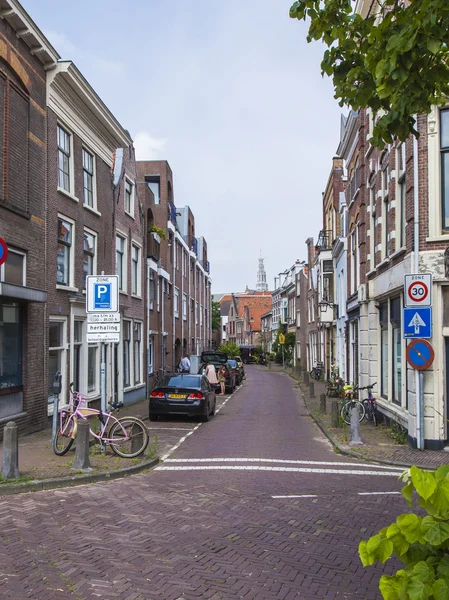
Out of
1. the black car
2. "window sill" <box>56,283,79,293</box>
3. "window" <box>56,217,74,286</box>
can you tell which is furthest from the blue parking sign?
the black car

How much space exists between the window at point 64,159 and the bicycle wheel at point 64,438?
7466mm

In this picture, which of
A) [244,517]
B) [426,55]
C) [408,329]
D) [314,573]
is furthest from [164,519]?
[408,329]

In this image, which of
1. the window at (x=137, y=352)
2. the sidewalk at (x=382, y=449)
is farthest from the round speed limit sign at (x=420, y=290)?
the window at (x=137, y=352)

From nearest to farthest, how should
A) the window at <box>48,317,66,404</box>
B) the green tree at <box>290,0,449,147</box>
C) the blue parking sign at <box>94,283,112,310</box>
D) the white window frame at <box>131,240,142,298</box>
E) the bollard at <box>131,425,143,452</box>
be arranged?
the green tree at <box>290,0,449,147</box>, the bollard at <box>131,425,143,452</box>, the blue parking sign at <box>94,283,112,310</box>, the window at <box>48,317,66,404</box>, the white window frame at <box>131,240,142,298</box>

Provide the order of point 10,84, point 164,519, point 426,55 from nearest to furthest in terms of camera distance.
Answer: point 426,55
point 164,519
point 10,84

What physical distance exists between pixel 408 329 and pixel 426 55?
6.95 metres

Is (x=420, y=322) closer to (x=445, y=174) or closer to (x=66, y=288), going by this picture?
(x=445, y=174)

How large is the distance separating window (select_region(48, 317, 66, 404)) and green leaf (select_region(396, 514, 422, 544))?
13.1 metres

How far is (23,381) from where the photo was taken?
13266 mm

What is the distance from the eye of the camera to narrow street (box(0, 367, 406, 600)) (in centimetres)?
499

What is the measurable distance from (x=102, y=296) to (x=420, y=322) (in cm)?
605

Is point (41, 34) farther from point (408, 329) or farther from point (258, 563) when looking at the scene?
point (258, 563)

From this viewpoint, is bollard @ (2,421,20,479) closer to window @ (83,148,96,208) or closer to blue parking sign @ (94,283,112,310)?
→ blue parking sign @ (94,283,112,310)

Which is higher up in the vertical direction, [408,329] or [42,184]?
[42,184]
